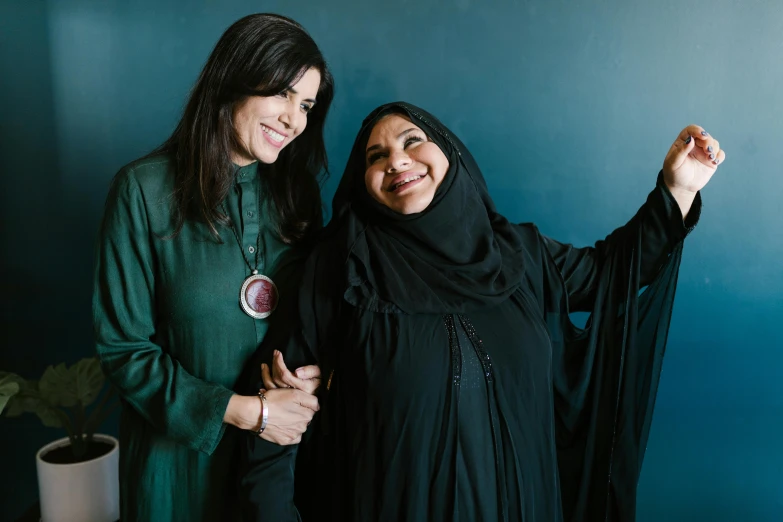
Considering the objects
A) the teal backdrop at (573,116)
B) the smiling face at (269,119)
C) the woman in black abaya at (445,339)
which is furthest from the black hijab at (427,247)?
the teal backdrop at (573,116)

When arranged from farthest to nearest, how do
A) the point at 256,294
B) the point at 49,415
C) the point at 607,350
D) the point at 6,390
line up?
the point at 49,415 < the point at 6,390 < the point at 607,350 < the point at 256,294

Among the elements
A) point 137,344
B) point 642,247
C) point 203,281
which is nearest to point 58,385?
point 137,344

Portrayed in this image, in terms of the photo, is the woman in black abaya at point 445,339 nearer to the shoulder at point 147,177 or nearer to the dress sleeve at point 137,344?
the dress sleeve at point 137,344

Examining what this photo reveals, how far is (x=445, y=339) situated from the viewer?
1180mm

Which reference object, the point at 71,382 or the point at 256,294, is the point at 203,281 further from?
the point at 71,382

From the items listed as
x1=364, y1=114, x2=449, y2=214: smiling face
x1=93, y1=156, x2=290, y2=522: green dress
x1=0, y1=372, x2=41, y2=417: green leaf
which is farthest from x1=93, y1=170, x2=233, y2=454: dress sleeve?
x1=0, y1=372, x2=41, y2=417: green leaf

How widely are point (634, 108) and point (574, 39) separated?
25 cm

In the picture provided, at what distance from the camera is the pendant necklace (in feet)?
4.20

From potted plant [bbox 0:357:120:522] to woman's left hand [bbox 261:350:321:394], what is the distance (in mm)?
701

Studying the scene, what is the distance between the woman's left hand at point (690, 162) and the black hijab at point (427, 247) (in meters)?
0.37

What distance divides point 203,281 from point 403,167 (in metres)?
0.47

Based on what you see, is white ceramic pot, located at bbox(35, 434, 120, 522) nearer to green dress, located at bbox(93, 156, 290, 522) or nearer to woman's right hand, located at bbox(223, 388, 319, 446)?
green dress, located at bbox(93, 156, 290, 522)

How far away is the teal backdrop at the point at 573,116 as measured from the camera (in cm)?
164

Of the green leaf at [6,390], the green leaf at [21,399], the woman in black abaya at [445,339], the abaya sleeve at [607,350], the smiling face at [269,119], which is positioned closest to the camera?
the woman in black abaya at [445,339]
